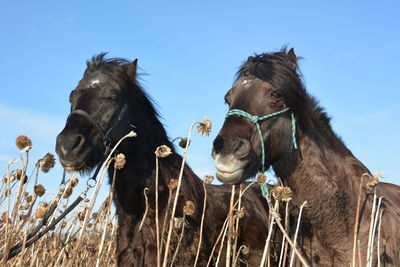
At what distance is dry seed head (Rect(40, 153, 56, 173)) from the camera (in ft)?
10.3

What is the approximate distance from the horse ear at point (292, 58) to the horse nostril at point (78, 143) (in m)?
2.24

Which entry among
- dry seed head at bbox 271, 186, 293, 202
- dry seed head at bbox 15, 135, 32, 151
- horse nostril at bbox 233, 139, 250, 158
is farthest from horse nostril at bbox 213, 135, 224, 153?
dry seed head at bbox 15, 135, 32, 151

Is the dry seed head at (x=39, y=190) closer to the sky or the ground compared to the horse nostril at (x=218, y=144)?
closer to the ground

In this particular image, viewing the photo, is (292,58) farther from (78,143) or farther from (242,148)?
(78,143)

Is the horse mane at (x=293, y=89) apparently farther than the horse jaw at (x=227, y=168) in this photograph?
Yes

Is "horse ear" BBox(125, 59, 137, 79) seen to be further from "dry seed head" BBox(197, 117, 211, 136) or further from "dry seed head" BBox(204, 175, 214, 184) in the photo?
"dry seed head" BBox(197, 117, 211, 136)

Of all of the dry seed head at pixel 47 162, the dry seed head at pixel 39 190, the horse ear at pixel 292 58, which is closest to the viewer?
the dry seed head at pixel 47 162

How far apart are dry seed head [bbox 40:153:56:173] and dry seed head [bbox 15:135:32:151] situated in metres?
0.23

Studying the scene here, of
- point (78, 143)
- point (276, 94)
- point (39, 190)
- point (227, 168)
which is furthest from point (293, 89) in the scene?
point (39, 190)

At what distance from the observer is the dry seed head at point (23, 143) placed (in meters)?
2.88

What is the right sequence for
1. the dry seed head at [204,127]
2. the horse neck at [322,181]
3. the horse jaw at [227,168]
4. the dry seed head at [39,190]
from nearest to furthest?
the dry seed head at [39,190] → the dry seed head at [204,127] → the horse jaw at [227,168] → the horse neck at [322,181]

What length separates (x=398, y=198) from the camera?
16.2 feet

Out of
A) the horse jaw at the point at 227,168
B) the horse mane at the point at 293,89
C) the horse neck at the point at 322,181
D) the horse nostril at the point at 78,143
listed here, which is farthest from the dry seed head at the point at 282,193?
the horse nostril at the point at 78,143

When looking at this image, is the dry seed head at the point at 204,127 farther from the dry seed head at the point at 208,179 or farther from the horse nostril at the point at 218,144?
the dry seed head at the point at 208,179
